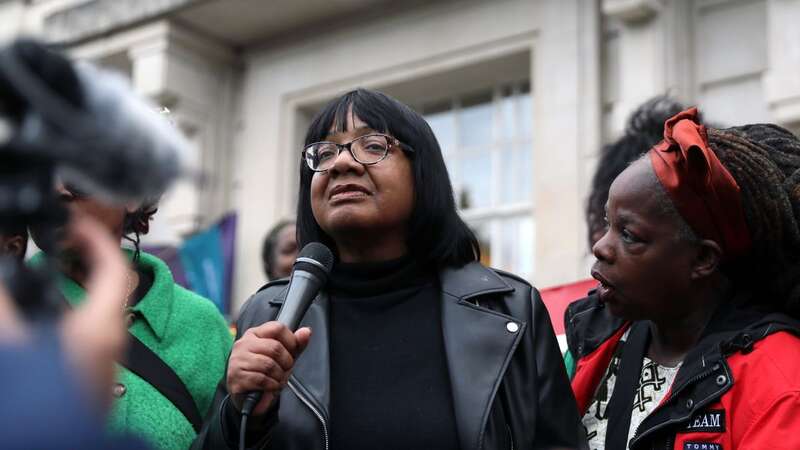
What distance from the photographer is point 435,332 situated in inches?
112

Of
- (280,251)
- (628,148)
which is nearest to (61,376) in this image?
(628,148)

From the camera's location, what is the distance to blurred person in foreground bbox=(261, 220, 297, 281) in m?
5.89

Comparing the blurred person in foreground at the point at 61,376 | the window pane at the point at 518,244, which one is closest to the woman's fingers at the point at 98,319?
the blurred person in foreground at the point at 61,376

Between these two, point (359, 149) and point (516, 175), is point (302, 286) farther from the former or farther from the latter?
point (516, 175)

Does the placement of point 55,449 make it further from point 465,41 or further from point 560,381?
point 465,41

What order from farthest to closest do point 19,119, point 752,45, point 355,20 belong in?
point 355,20 < point 752,45 < point 19,119

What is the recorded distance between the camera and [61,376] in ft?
3.83

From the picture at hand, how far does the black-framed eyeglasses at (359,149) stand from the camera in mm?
2965

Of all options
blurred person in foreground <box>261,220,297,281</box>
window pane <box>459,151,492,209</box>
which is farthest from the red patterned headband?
window pane <box>459,151,492,209</box>

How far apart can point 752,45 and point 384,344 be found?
17.3 ft

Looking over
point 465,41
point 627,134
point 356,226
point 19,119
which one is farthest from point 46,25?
point 19,119

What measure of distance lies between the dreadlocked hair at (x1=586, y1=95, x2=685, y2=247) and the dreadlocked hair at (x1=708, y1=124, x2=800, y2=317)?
141 centimetres

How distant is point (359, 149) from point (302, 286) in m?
0.64

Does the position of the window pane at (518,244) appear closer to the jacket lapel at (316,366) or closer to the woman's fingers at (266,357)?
the jacket lapel at (316,366)
